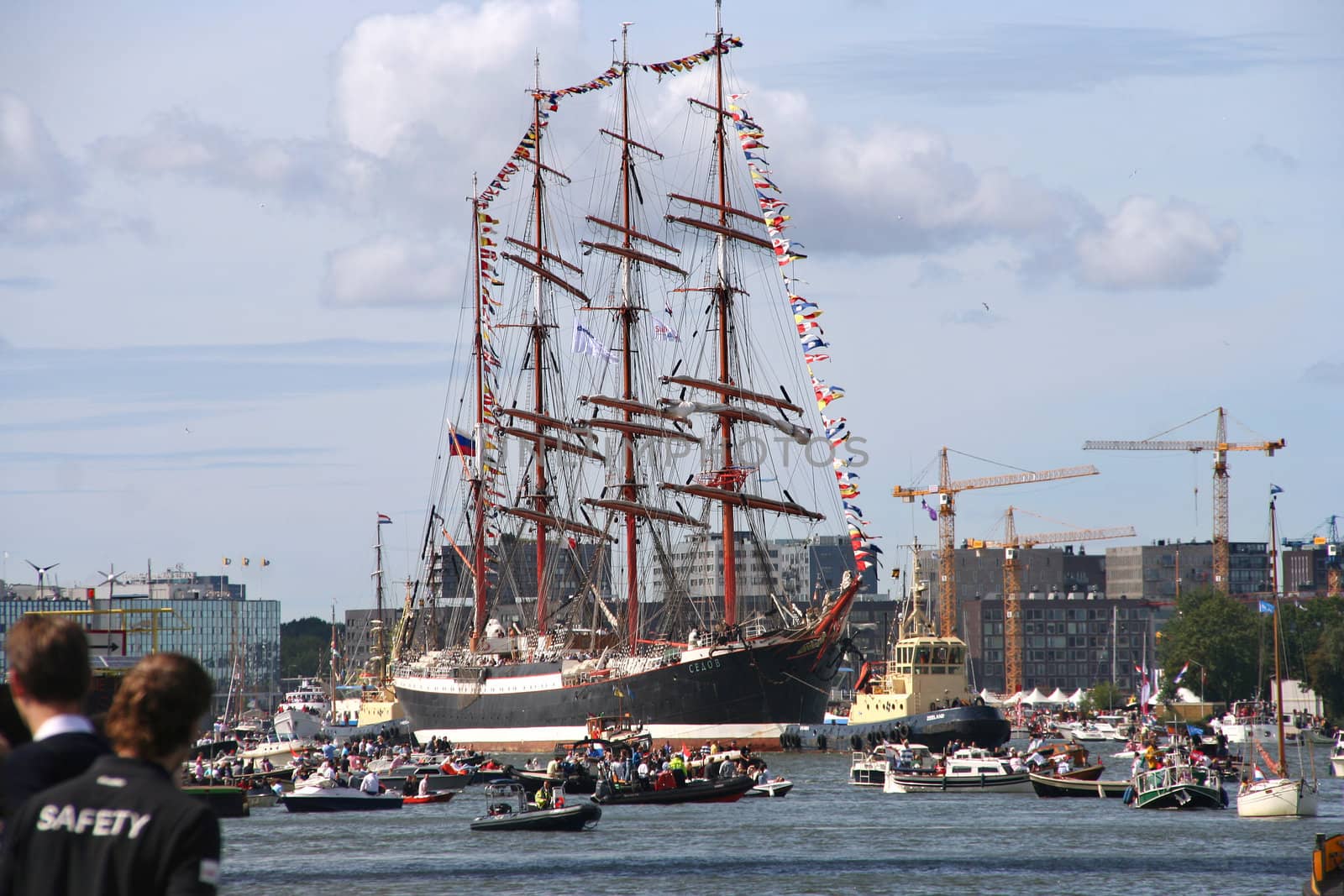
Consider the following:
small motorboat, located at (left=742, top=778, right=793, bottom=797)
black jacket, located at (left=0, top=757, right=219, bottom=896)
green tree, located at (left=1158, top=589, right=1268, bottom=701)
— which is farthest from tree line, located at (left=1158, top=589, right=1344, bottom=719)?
black jacket, located at (left=0, top=757, right=219, bottom=896)

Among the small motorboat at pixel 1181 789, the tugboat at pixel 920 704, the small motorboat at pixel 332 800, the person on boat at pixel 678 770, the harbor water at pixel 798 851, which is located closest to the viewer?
the harbor water at pixel 798 851

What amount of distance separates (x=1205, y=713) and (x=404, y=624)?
81.3 meters

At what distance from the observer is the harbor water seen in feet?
149

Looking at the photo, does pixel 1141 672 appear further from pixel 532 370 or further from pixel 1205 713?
pixel 1205 713

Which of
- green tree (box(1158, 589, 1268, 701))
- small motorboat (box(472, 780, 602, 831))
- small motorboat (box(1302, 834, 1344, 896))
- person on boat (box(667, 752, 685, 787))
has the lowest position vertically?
small motorboat (box(472, 780, 602, 831))

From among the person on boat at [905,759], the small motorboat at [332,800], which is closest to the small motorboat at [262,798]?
the small motorboat at [332,800]

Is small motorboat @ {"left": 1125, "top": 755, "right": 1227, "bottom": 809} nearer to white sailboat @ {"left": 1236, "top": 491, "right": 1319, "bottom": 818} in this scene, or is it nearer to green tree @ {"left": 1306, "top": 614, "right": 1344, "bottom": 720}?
white sailboat @ {"left": 1236, "top": 491, "right": 1319, "bottom": 818}

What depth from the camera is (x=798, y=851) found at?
175 feet

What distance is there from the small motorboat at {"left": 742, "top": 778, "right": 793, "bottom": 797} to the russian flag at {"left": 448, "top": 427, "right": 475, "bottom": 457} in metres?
60.1

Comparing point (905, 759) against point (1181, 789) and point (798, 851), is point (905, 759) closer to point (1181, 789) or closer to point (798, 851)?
point (1181, 789)

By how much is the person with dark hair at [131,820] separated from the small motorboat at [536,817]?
5239 cm

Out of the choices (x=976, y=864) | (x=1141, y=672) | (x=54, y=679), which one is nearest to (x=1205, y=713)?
(x=1141, y=672)

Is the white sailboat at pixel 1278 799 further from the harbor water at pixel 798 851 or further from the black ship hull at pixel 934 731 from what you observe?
the black ship hull at pixel 934 731

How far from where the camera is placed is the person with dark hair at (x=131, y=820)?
302 inches
